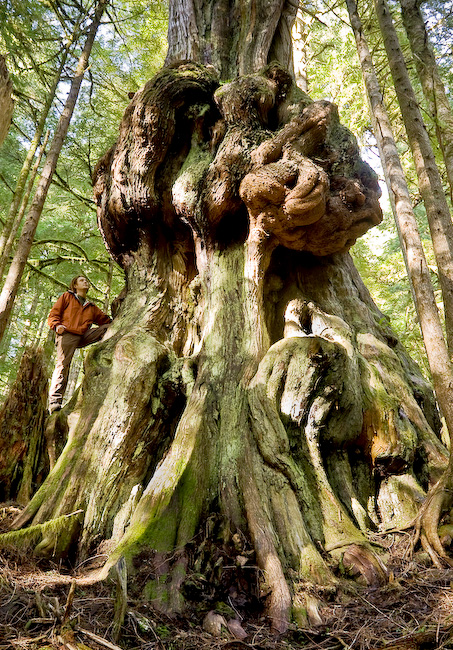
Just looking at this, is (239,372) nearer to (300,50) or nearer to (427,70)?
(427,70)

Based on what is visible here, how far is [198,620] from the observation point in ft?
7.41

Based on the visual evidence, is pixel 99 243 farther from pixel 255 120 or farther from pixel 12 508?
pixel 12 508

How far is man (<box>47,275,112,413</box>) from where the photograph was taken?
5102 mm

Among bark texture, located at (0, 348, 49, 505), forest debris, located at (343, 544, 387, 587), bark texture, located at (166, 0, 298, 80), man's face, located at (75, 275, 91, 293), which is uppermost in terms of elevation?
bark texture, located at (166, 0, 298, 80)

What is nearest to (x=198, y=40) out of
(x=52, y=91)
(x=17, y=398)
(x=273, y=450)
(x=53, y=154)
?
(x=52, y=91)

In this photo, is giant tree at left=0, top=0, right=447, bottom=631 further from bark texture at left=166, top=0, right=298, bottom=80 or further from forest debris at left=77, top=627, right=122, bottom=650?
forest debris at left=77, top=627, right=122, bottom=650

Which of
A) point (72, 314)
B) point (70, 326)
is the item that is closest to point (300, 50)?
point (72, 314)

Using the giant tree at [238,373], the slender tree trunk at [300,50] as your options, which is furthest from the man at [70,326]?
the slender tree trunk at [300,50]

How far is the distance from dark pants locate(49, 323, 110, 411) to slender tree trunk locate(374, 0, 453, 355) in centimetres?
400

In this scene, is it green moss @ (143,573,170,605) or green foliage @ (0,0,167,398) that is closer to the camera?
green moss @ (143,573,170,605)

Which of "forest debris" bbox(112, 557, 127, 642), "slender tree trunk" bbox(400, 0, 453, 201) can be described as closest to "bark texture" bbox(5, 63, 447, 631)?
"forest debris" bbox(112, 557, 127, 642)

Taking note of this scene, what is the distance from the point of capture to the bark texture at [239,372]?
9.23 ft

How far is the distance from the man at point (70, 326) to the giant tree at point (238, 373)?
84cm

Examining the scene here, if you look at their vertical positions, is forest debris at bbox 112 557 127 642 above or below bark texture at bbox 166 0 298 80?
below
